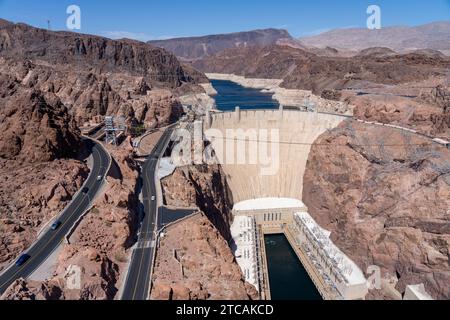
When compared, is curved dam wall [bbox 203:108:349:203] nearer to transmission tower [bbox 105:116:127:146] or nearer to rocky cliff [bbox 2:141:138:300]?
transmission tower [bbox 105:116:127:146]

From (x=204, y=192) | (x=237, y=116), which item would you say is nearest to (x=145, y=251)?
(x=204, y=192)

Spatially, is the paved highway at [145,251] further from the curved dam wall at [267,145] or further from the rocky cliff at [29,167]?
the curved dam wall at [267,145]

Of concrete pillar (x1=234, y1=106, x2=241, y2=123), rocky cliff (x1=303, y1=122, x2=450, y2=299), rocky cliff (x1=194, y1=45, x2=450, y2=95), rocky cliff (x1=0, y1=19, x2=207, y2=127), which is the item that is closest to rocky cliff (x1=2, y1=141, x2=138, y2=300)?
rocky cliff (x1=303, y1=122, x2=450, y2=299)

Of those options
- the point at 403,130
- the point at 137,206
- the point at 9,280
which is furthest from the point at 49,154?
the point at 403,130

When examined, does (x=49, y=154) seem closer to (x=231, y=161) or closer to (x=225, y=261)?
(x=225, y=261)

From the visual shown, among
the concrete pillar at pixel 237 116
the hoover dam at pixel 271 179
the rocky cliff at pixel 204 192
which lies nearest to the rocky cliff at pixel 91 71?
the concrete pillar at pixel 237 116

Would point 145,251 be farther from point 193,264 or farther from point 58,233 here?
point 58,233
